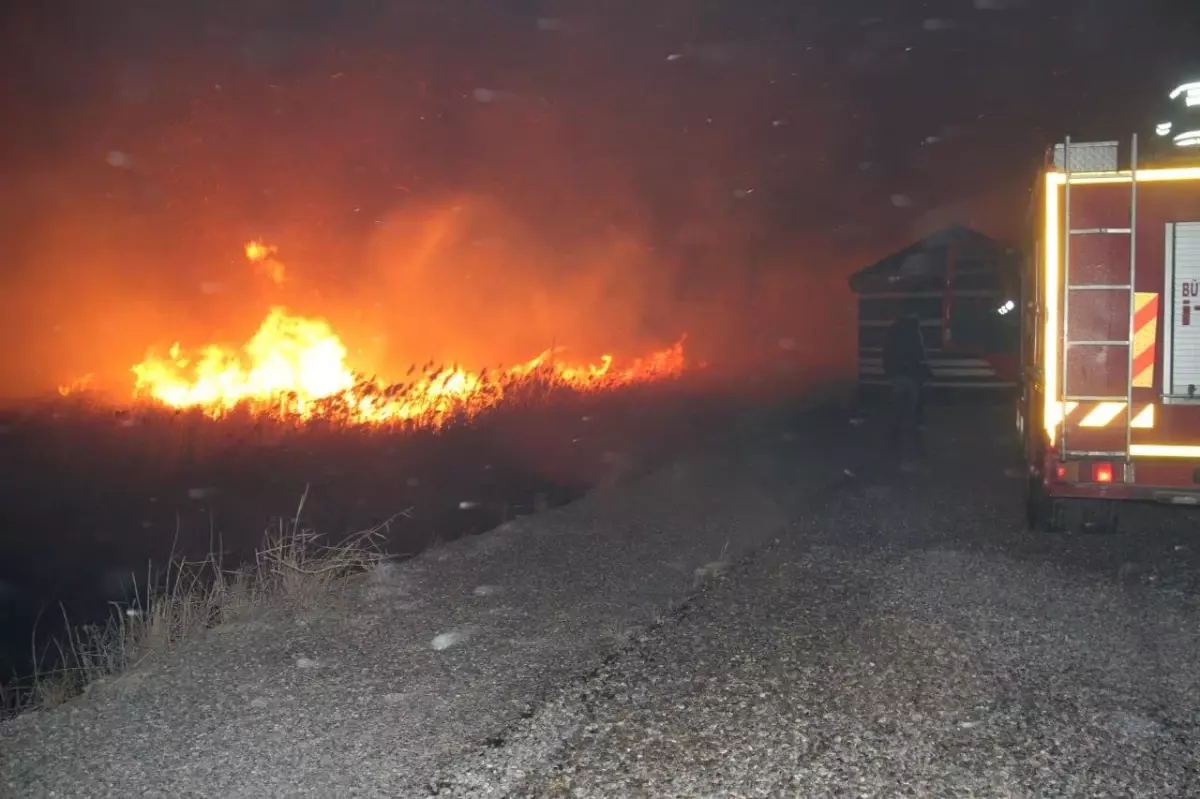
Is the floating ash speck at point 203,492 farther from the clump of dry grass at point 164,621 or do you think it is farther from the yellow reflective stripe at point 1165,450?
the yellow reflective stripe at point 1165,450

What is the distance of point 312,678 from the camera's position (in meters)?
4.86

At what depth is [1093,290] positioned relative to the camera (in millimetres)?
7242

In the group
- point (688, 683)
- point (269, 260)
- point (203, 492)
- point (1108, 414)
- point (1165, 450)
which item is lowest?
point (203, 492)

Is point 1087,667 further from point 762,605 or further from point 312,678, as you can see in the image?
point 312,678

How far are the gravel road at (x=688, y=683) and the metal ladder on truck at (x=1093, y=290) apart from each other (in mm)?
939

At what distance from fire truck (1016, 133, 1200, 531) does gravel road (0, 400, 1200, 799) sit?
758 mm

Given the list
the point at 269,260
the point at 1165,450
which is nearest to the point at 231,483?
the point at 1165,450

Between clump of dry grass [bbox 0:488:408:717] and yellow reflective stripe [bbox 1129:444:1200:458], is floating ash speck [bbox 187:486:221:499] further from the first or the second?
yellow reflective stripe [bbox 1129:444:1200:458]

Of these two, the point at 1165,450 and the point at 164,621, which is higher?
the point at 1165,450

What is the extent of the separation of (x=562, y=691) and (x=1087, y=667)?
259cm

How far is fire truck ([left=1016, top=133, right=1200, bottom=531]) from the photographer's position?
7.12 metres

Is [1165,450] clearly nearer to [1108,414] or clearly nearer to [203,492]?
[1108,414]

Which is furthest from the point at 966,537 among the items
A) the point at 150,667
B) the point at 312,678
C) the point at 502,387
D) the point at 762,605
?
the point at 502,387

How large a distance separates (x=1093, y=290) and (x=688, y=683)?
4.59m
